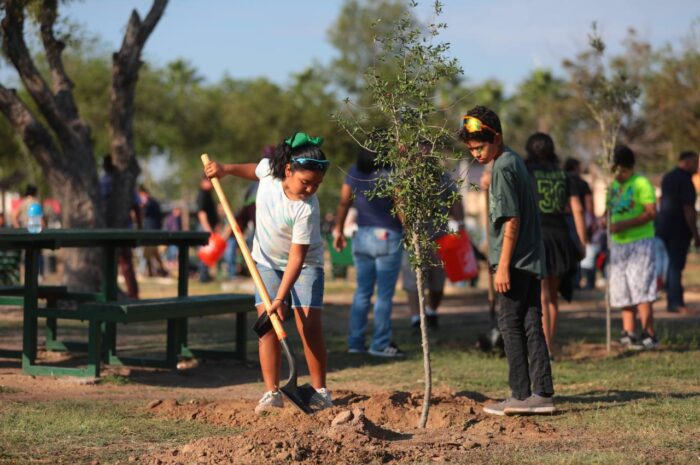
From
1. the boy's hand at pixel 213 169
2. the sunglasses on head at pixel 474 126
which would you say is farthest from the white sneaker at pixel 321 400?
the sunglasses on head at pixel 474 126

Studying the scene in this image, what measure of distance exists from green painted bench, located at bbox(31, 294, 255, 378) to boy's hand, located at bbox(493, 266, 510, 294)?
2728 mm

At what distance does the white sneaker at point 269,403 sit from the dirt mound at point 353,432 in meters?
0.06

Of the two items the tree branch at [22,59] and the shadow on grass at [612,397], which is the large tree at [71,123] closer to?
the tree branch at [22,59]

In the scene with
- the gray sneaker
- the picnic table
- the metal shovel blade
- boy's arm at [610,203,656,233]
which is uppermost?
boy's arm at [610,203,656,233]

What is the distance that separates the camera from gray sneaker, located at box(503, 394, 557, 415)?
7.00 m

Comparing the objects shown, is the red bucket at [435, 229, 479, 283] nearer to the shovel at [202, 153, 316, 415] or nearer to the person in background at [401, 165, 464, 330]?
the person in background at [401, 165, 464, 330]

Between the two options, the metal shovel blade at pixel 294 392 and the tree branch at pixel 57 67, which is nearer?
the metal shovel blade at pixel 294 392

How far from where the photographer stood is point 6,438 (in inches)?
235

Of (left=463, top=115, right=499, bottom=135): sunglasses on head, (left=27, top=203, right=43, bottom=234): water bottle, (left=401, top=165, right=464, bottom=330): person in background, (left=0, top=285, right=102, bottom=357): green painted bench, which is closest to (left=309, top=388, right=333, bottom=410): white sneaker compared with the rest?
(left=463, top=115, right=499, bottom=135): sunglasses on head

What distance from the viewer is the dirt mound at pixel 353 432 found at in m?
5.37

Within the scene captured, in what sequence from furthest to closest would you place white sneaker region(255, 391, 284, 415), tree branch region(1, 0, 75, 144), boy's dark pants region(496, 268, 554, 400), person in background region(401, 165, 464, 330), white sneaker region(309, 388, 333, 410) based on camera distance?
tree branch region(1, 0, 75, 144) → person in background region(401, 165, 464, 330) → boy's dark pants region(496, 268, 554, 400) → white sneaker region(309, 388, 333, 410) → white sneaker region(255, 391, 284, 415)

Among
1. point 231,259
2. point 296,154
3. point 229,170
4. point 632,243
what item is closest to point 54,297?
point 229,170

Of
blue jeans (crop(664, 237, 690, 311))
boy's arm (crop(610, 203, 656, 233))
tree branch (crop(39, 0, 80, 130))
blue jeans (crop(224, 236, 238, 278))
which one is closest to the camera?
boy's arm (crop(610, 203, 656, 233))

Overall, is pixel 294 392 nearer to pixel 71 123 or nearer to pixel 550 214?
pixel 550 214
